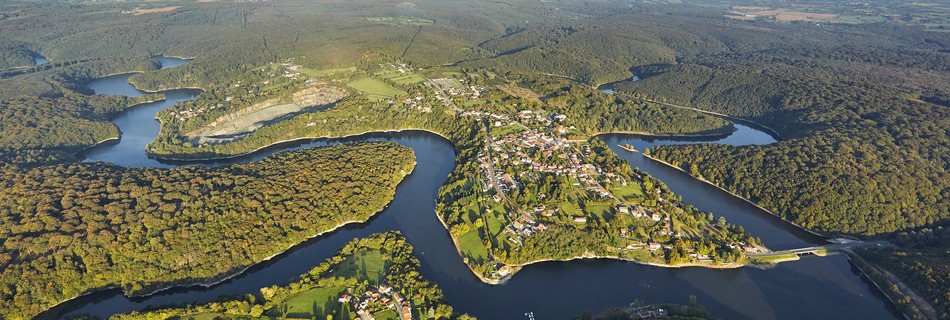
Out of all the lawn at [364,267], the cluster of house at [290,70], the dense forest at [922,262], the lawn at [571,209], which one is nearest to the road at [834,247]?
the dense forest at [922,262]

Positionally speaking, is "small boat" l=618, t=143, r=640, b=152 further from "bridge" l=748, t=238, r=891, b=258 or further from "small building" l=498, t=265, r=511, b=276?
"small building" l=498, t=265, r=511, b=276

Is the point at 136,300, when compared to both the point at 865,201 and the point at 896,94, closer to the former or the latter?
the point at 865,201

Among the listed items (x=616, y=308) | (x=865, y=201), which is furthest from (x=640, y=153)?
(x=616, y=308)

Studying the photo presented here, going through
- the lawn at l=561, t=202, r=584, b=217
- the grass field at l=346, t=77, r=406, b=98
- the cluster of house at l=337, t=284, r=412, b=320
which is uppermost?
the grass field at l=346, t=77, r=406, b=98

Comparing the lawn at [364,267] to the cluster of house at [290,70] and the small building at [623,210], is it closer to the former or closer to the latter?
the small building at [623,210]

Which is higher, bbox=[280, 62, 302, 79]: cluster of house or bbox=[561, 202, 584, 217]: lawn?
bbox=[280, 62, 302, 79]: cluster of house

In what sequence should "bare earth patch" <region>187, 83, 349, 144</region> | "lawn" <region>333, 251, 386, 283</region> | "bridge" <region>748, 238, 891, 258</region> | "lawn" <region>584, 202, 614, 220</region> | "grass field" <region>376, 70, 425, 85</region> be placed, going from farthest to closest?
"grass field" <region>376, 70, 425, 85</region> → "bare earth patch" <region>187, 83, 349, 144</region> → "lawn" <region>584, 202, 614, 220</region> → "bridge" <region>748, 238, 891, 258</region> → "lawn" <region>333, 251, 386, 283</region>

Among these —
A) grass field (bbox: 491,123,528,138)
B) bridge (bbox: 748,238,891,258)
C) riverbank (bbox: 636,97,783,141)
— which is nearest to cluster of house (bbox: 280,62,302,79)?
grass field (bbox: 491,123,528,138)
